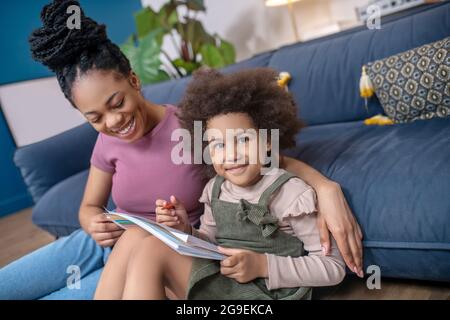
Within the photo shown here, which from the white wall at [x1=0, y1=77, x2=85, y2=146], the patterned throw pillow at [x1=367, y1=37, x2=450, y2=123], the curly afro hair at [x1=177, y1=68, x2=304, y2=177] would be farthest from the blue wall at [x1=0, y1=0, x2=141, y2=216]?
the patterned throw pillow at [x1=367, y1=37, x2=450, y2=123]

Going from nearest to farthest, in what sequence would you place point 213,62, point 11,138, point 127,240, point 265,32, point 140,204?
point 127,240 → point 140,204 → point 11,138 → point 213,62 → point 265,32

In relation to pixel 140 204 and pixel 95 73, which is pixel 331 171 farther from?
pixel 95 73

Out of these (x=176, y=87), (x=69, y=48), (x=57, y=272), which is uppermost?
(x=69, y=48)

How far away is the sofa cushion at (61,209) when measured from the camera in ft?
4.58

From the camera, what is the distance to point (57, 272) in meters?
0.90

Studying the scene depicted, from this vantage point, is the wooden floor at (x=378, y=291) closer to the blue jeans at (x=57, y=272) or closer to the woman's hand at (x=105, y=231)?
the blue jeans at (x=57, y=272)

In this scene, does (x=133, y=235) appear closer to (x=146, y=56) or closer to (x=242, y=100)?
(x=242, y=100)

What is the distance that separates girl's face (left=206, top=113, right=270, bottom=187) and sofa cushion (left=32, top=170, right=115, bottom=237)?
836mm

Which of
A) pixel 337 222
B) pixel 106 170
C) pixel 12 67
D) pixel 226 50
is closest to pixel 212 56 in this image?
pixel 226 50

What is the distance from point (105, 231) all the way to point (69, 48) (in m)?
0.36

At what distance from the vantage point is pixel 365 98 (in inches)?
47.9

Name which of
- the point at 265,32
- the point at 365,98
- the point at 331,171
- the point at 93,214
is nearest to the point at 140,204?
the point at 93,214
